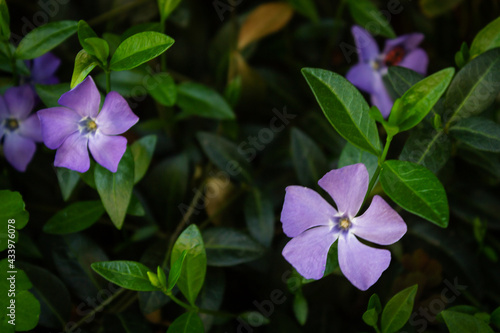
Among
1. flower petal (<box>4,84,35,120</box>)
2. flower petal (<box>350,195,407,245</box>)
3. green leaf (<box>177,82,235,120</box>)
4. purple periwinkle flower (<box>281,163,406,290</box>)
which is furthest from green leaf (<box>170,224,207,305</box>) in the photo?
flower petal (<box>4,84,35,120</box>)

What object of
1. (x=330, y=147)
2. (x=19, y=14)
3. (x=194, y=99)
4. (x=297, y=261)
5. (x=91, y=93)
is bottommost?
(x=330, y=147)

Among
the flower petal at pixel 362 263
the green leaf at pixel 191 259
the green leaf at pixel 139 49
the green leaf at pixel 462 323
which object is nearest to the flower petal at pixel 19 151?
the green leaf at pixel 139 49

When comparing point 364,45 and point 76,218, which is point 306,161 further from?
point 76,218

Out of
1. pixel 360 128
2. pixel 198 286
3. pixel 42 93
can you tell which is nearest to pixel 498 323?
pixel 360 128

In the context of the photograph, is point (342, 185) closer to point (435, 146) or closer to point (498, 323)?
point (435, 146)

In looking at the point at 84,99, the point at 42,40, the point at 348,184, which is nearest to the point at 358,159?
the point at 348,184

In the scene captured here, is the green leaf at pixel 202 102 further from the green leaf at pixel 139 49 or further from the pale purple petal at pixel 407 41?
the pale purple petal at pixel 407 41
